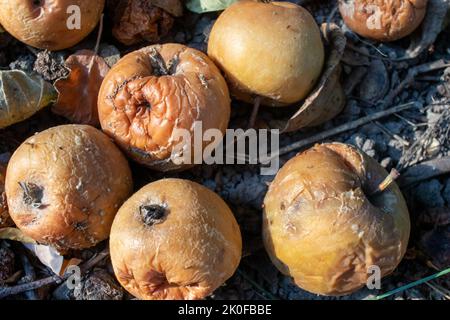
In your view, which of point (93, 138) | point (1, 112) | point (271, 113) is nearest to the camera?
point (93, 138)

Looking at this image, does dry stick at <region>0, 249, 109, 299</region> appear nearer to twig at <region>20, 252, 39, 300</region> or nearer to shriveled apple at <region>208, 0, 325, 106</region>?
twig at <region>20, 252, 39, 300</region>

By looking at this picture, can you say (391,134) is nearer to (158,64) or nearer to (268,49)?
(268,49)

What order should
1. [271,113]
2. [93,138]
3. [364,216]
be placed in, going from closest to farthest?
[364,216], [93,138], [271,113]

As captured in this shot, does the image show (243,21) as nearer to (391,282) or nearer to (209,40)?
(209,40)

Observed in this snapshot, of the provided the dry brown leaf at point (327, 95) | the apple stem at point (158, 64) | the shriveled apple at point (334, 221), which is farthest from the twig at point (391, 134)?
the apple stem at point (158, 64)

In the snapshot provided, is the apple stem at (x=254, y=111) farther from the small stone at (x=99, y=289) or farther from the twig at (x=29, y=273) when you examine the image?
the twig at (x=29, y=273)

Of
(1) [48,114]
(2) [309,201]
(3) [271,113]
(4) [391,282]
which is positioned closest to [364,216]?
(2) [309,201]

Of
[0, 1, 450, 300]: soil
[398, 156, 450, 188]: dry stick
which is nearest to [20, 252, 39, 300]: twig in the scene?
[0, 1, 450, 300]: soil
